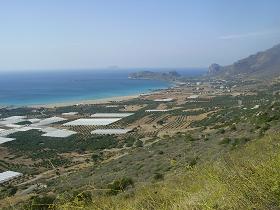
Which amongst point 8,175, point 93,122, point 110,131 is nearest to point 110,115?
point 93,122

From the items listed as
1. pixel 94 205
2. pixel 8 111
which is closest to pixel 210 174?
pixel 94 205

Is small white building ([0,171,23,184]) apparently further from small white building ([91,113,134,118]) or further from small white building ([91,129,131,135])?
small white building ([91,113,134,118])

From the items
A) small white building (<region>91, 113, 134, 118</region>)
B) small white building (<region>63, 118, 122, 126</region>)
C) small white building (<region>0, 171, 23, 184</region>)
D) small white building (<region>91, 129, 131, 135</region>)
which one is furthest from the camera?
small white building (<region>91, 113, 134, 118</region>)

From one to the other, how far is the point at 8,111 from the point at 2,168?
6214 centimetres

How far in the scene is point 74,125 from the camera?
74.0 metres

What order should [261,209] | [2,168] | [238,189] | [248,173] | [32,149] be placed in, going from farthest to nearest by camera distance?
[32,149]
[2,168]
[248,173]
[238,189]
[261,209]

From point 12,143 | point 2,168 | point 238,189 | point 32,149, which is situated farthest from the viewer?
point 12,143

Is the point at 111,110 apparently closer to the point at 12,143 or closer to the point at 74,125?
the point at 74,125

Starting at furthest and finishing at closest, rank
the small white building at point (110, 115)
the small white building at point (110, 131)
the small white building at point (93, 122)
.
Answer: the small white building at point (110, 115)
the small white building at point (93, 122)
the small white building at point (110, 131)

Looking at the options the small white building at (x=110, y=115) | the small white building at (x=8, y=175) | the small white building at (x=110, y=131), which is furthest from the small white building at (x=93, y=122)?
the small white building at (x=8, y=175)

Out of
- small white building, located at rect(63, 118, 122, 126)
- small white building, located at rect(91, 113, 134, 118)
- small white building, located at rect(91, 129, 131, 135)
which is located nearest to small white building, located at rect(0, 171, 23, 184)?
small white building, located at rect(91, 129, 131, 135)

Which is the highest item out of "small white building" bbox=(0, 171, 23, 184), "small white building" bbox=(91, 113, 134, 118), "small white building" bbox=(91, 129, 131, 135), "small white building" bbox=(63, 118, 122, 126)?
"small white building" bbox=(0, 171, 23, 184)

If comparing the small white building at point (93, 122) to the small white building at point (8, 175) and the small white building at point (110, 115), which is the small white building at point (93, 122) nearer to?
the small white building at point (110, 115)

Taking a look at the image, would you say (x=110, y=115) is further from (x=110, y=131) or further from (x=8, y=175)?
(x=8, y=175)
